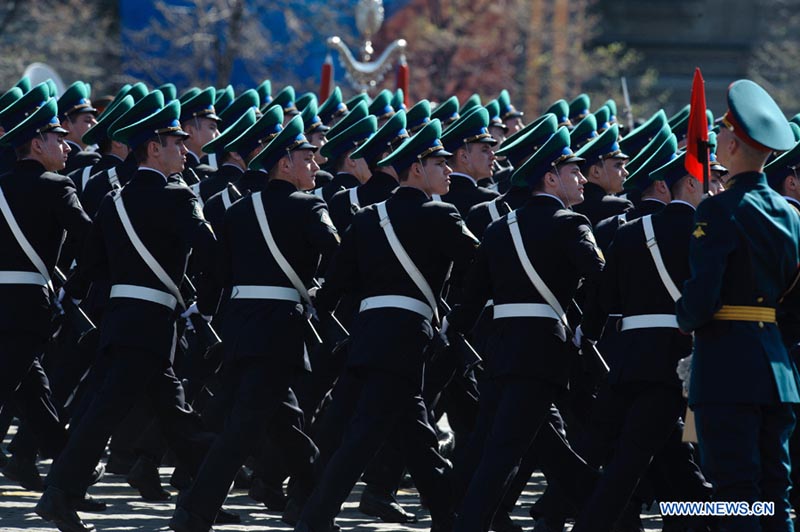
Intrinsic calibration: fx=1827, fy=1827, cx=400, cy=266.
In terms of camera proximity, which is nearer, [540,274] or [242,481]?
[540,274]

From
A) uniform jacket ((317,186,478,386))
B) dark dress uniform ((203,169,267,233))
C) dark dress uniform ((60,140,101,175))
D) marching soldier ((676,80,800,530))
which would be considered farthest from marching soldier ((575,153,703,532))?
dark dress uniform ((60,140,101,175))

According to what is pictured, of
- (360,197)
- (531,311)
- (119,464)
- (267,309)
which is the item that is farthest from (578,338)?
(119,464)

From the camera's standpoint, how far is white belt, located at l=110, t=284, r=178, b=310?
7.98m

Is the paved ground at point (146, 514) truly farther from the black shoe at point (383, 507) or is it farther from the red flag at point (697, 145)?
the red flag at point (697, 145)

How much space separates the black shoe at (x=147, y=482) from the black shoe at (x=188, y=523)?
5.05 feet

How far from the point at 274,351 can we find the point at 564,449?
1297mm

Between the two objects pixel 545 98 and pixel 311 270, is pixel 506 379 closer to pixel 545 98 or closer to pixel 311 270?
pixel 311 270

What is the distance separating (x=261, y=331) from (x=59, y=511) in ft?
3.72

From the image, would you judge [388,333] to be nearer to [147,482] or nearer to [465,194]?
[465,194]

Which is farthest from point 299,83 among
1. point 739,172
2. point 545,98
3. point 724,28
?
point 739,172

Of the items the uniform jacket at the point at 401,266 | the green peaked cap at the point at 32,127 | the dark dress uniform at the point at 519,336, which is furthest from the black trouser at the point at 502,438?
the green peaked cap at the point at 32,127

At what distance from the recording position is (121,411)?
7.87 m

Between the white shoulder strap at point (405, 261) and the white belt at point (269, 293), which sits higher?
the white shoulder strap at point (405, 261)

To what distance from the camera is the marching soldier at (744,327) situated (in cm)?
616
